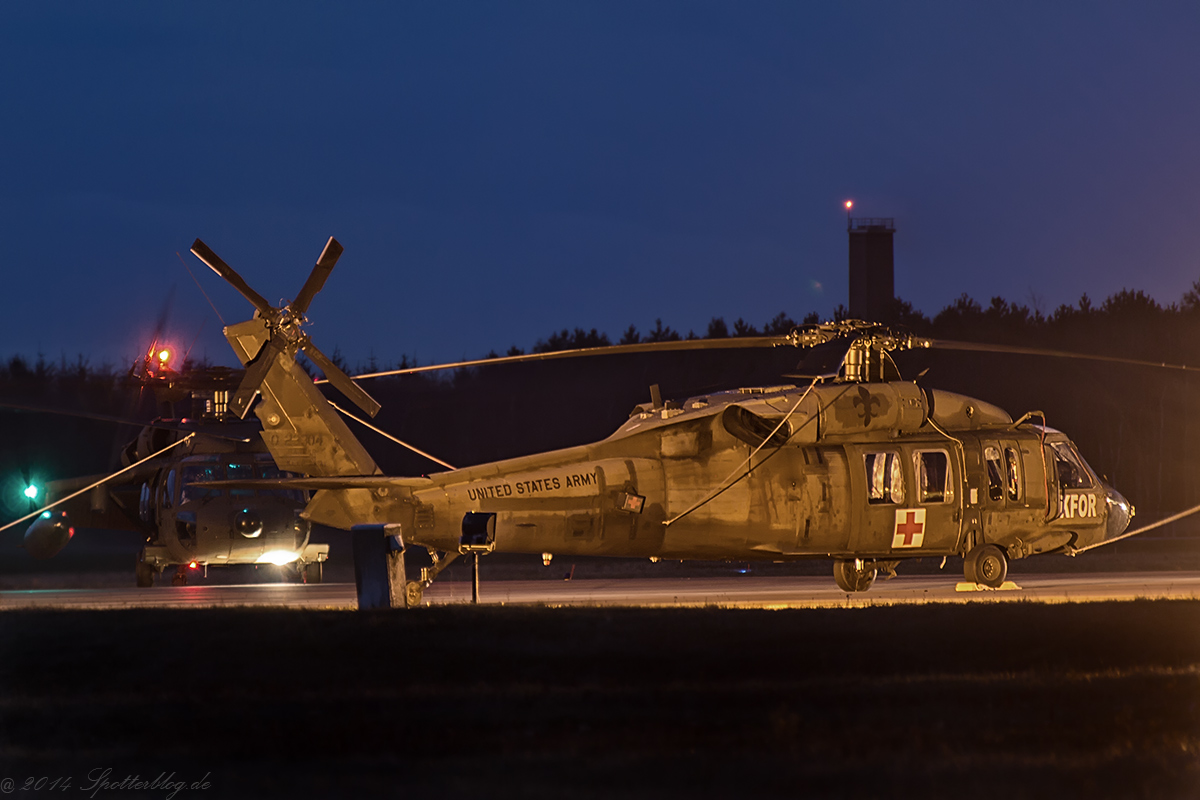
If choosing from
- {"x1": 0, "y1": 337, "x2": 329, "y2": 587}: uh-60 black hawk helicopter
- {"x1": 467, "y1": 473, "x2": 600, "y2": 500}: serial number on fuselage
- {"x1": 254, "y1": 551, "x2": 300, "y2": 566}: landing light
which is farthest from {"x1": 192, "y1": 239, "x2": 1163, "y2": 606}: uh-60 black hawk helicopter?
{"x1": 254, "y1": 551, "x2": 300, "y2": 566}: landing light

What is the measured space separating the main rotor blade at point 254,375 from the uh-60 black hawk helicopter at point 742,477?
0.02 m

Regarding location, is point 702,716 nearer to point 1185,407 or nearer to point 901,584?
point 901,584

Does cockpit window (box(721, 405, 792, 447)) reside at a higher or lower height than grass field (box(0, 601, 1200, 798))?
higher

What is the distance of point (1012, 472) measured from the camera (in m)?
19.4

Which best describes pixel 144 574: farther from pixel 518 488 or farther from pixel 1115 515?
pixel 1115 515

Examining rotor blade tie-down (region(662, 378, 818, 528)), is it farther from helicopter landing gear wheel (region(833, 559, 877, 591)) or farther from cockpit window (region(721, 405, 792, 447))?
helicopter landing gear wheel (region(833, 559, 877, 591))

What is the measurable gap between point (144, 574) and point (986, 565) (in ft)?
56.1

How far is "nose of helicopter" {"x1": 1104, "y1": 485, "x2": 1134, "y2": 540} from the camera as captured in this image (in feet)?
66.6

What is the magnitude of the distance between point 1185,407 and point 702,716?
69.1 m

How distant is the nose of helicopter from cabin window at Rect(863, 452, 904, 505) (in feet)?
14.1

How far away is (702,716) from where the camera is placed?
29.0 feet

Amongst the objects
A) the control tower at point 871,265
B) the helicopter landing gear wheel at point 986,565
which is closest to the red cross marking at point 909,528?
the helicopter landing gear wheel at point 986,565

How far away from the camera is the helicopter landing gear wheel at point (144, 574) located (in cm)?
2517

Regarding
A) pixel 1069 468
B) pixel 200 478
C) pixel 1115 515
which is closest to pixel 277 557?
pixel 200 478
